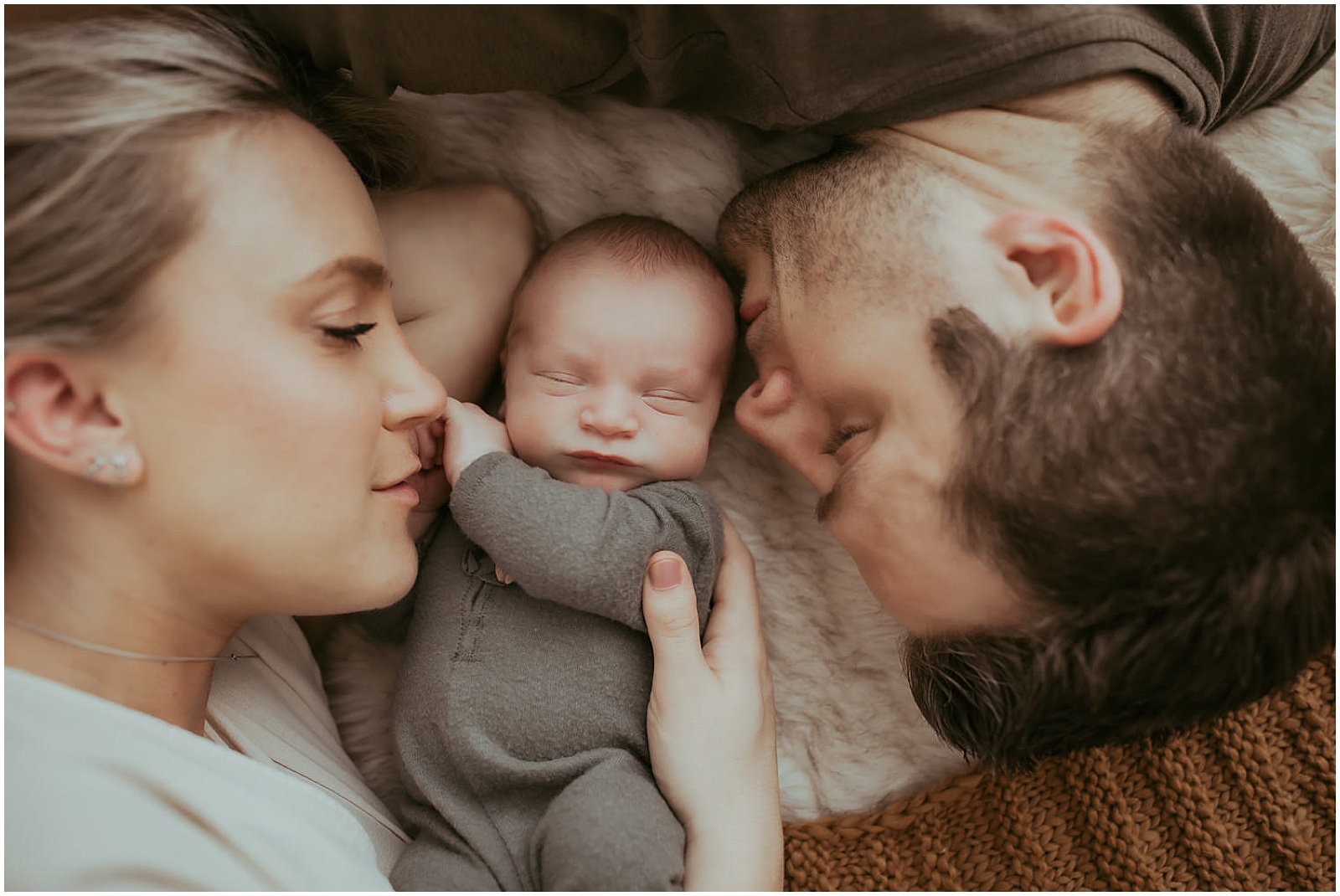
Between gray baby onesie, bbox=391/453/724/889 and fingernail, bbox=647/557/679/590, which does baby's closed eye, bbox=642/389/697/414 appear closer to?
gray baby onesie, bbox=391/453/724/889

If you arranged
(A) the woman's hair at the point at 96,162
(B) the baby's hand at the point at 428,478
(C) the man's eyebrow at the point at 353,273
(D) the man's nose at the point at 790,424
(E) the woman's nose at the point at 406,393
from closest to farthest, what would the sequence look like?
1. (A) the woman's hair at the point at 96,162
2. (C) the man's eyebrow at the point at 353,273
3. (E) the woman's nose at the point at 406,393
4. (D) the man's nose at the point at 790,424
5. (B) the baby's hand at the point at 428,478

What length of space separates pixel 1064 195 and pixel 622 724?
1.01 metres

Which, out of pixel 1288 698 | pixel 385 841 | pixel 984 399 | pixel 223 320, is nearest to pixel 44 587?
pixel 223 320

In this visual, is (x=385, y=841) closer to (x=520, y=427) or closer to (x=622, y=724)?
(x=622, y=724)

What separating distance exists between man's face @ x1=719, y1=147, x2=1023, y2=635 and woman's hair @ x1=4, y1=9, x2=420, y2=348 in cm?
79

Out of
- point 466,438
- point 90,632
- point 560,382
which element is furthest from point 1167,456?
point 90,632

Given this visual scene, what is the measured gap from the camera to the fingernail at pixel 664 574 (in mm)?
1439

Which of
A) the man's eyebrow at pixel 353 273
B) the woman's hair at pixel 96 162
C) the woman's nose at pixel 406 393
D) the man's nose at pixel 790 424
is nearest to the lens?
the woman's hair at pixel 96 162

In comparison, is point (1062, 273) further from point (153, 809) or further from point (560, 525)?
point (153, 809)

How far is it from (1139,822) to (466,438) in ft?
4.36

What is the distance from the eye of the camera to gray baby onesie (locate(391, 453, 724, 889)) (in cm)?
138

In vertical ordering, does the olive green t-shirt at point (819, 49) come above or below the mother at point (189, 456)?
above

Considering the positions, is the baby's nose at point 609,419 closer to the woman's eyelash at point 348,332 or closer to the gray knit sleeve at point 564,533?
the gray knit sleeve at point 564,533

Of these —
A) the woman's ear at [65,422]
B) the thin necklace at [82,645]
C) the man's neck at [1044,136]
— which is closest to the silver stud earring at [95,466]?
the woman's ear at [65,422]
